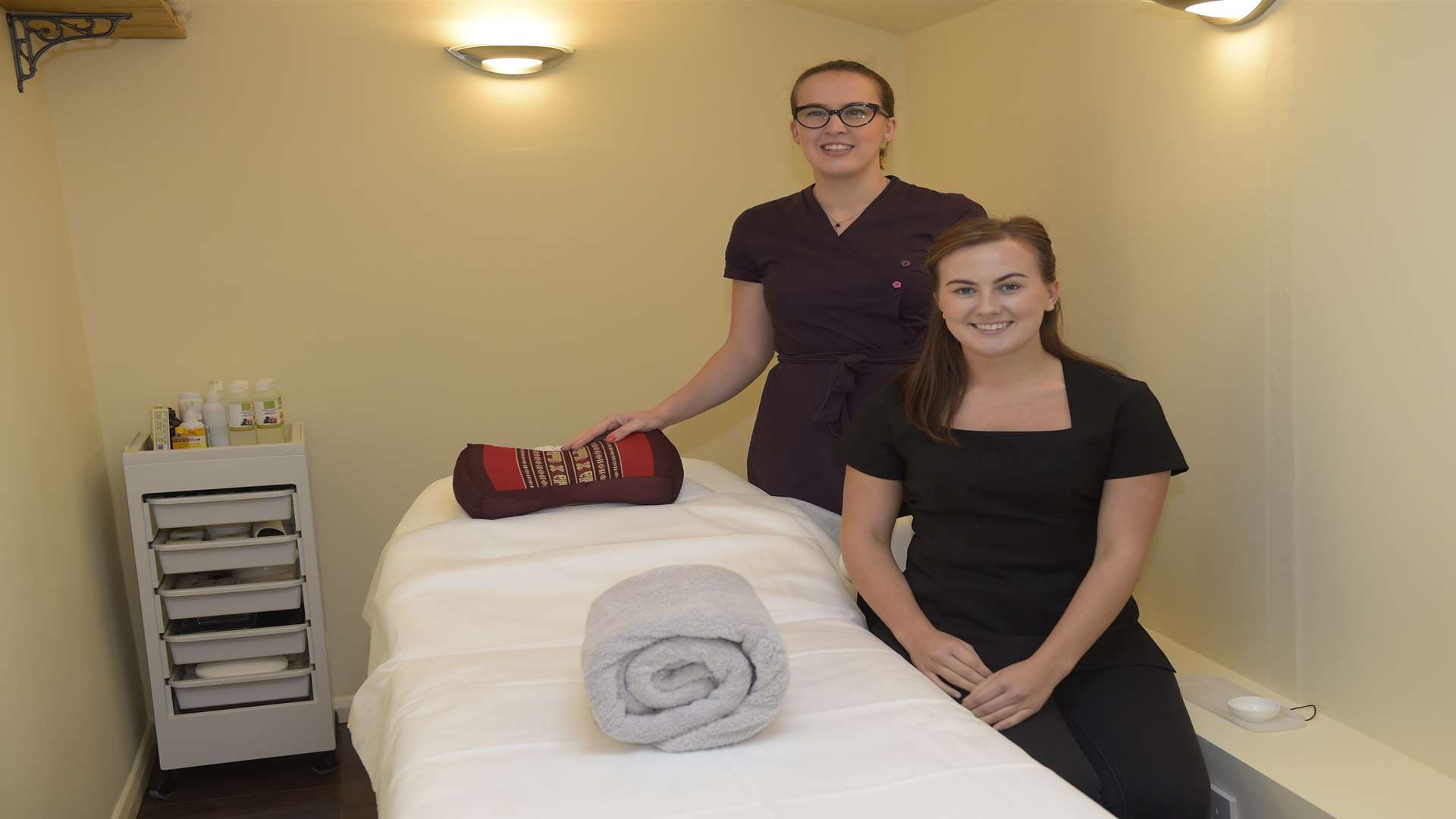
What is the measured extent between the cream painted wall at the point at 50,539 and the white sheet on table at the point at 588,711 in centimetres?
67

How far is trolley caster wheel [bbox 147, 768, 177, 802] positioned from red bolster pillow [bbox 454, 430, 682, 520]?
1316mm

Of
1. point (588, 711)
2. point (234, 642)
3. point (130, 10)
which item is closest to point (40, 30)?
point (130, 10)

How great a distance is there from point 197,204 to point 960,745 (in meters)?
2.26

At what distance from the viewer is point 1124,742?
56.1 inches

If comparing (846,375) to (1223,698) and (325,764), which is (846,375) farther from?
(325,764)

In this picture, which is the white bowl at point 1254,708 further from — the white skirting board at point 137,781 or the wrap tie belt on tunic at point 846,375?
the white skirting board at point 137,781

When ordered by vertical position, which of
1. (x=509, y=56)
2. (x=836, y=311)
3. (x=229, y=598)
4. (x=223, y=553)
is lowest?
(x=229, y=598)

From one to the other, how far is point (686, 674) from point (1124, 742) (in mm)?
626

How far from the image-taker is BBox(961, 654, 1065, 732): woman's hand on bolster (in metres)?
1.43

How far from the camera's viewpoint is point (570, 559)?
5.22 feet

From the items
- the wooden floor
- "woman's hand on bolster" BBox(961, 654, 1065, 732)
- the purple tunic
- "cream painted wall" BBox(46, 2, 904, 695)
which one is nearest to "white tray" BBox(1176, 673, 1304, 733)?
"woman's hand on bolster" BBox(961, 654, 1065, 732)

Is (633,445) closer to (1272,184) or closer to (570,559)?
(570,559)

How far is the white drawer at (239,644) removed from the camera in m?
2.56

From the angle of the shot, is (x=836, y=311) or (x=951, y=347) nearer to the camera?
(x=951, y=347)
